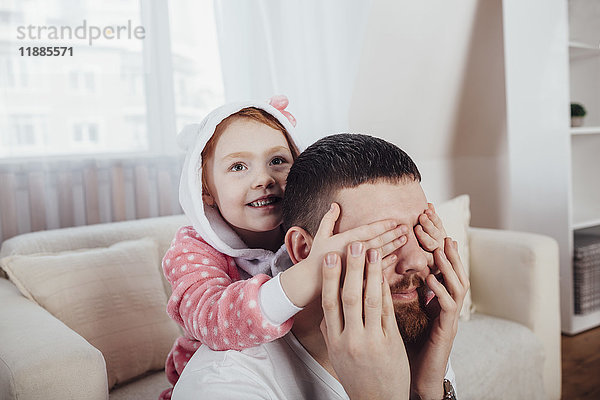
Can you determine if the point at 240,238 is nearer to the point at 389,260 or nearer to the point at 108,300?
the point at 389,260

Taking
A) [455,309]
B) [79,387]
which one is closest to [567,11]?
[455,309]

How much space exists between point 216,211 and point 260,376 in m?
0.32

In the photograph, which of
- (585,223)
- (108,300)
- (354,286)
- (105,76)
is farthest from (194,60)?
(585,223)

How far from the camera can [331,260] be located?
0.70 m

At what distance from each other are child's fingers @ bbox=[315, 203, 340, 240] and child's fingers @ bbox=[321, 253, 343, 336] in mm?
48

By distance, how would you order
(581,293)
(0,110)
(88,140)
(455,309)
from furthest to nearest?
(581,293) → (88,140) → (0,110) → (455,309)

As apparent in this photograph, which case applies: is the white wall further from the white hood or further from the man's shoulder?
the man's shoulder

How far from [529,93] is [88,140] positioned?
2278 millimetres

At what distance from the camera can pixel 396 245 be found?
762 millimetres

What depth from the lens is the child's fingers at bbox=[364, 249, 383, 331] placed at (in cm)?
70

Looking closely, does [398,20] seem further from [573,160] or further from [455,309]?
[455,309]

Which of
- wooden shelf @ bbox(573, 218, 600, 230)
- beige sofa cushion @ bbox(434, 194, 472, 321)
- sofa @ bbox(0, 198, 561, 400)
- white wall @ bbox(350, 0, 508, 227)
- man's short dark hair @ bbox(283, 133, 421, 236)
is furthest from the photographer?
wooden shelf @ bbox(573, 218, 600, 230)

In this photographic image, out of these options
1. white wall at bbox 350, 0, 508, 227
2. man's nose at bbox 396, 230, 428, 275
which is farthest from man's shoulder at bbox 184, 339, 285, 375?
white wall at bbox 350, 0, 508, 227

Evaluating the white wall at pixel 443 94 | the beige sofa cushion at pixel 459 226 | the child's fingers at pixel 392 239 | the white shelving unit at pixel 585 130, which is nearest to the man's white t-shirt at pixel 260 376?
the child's fingers at pixel 392 239
